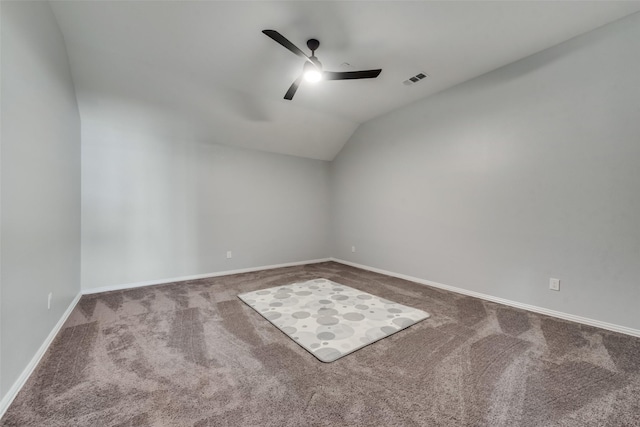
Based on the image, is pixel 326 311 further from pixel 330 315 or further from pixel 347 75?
pixel 347 75

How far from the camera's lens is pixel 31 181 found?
1.74 meters

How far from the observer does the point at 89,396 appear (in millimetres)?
1485

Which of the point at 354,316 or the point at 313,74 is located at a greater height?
the point at 313,74

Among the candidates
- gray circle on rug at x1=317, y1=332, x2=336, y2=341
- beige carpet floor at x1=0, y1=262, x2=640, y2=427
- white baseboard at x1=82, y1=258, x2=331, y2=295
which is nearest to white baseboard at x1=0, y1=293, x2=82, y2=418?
beige carpet floor at x1=0, y1=262, x2=640, y2=427

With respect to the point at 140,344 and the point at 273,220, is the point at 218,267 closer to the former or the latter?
the point at 273,220

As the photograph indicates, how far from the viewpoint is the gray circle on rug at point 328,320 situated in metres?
2.46

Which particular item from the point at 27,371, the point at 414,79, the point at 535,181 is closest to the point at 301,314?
the point at 27,371

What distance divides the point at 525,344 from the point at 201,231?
14.3 feet

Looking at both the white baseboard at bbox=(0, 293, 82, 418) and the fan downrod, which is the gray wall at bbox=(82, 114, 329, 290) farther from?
the fan downrod

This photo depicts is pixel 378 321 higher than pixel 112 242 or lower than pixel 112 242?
lower

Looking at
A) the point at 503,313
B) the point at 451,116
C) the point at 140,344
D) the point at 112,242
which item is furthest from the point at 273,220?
the point at 503,313

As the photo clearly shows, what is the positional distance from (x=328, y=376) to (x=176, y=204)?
11.7ft

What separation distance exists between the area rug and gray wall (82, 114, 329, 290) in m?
1.49

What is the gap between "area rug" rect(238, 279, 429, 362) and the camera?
2.10 metres
